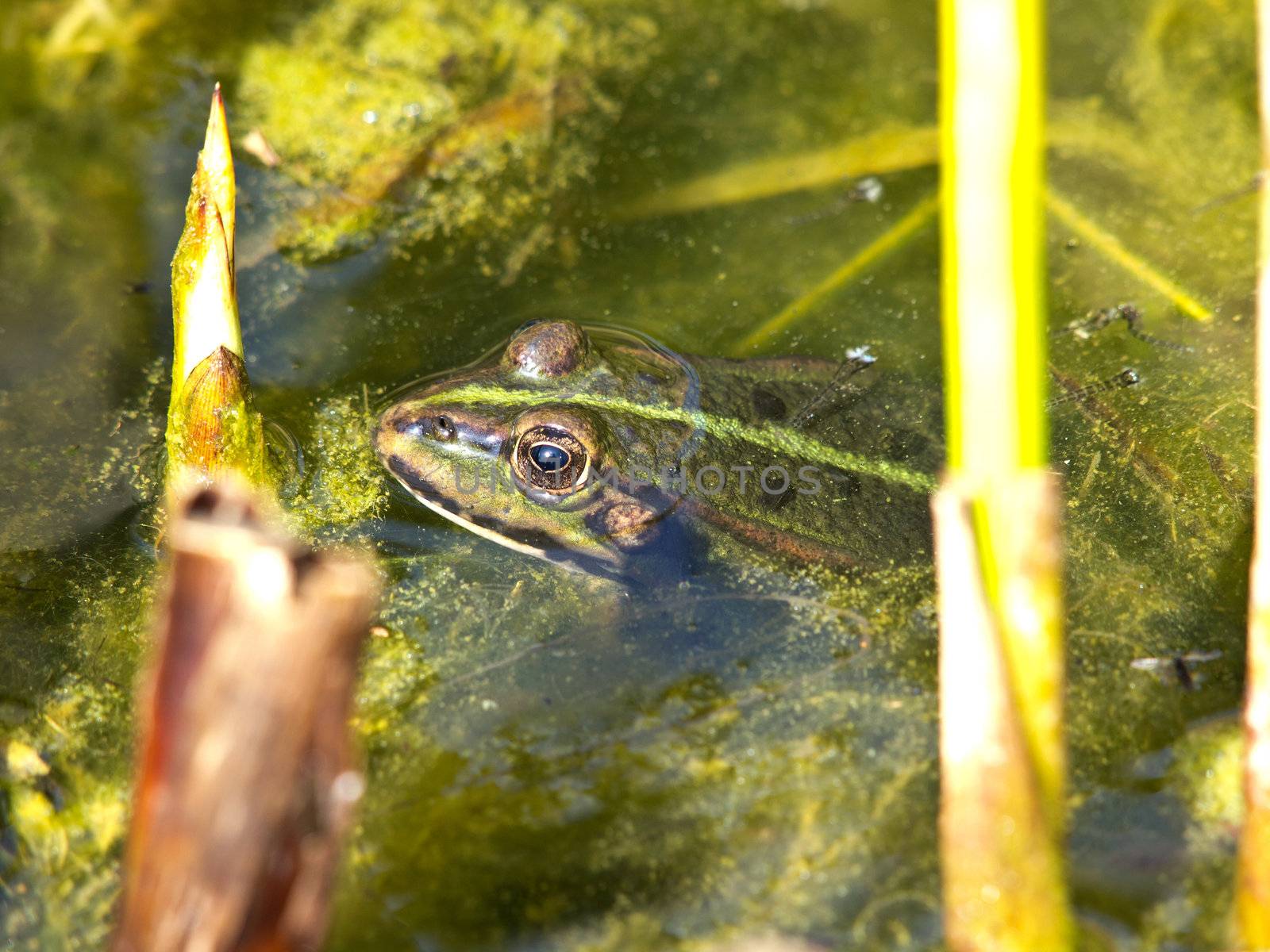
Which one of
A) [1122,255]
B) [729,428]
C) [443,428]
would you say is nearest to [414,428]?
[443,428]

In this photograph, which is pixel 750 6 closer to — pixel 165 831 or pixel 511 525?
pixel 511 525

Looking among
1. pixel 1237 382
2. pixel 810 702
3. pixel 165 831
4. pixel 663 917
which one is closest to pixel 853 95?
pixel 1237 382

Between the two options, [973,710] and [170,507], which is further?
[170,507]

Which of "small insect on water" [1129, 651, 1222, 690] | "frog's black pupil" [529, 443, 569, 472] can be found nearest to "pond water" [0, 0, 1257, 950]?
"small insect on water" [1129, 651, 1222, 690]

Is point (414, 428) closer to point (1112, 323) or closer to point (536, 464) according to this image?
point (536, 464)

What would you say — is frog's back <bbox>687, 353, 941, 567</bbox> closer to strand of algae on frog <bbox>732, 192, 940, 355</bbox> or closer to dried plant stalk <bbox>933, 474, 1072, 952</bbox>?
strand of algae on frog <bbox>732, 192, 940, 355</bbox>

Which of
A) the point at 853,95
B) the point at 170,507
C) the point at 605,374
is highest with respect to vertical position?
the point at 853,95

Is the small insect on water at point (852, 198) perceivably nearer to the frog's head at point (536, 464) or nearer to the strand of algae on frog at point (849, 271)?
the strand of algae on frog at point (849, 271)
